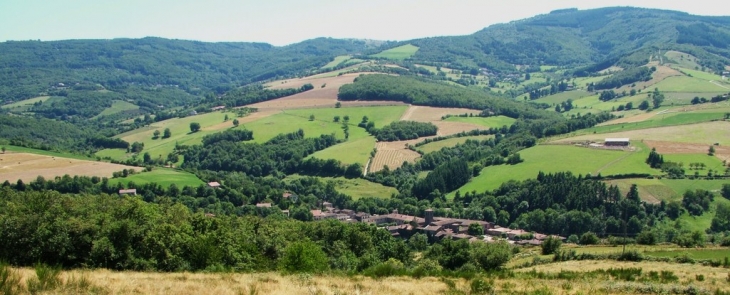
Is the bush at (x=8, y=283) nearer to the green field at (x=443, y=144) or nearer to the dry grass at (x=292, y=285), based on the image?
the dry grass at (x=292, y=285)

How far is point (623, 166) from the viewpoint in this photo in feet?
331

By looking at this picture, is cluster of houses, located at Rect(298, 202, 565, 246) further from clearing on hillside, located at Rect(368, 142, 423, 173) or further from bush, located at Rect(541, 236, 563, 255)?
clearing on hillside, located at Rect(368, 142, 423, 173)

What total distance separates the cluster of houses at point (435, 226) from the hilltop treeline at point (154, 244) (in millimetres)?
30504

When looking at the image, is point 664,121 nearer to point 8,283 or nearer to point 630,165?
point 630,165

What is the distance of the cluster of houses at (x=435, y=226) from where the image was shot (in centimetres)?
8125

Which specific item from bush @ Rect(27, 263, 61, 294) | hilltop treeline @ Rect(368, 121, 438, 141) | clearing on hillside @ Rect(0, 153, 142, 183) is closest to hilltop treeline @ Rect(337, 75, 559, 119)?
hilltop treeline @ Rect(368, 121, 438, 141)

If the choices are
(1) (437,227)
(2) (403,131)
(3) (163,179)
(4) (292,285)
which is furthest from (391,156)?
(4) (292,285)

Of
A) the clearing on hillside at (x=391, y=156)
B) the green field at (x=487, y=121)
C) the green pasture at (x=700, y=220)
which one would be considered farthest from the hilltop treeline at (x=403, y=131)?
the green pasture at (x=700, y=220)

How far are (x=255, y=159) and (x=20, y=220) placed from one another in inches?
3959

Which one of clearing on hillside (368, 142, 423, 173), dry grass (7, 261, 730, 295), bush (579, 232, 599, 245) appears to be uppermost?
dry grass (7, 261, 730, 295)

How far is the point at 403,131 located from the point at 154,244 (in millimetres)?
115684

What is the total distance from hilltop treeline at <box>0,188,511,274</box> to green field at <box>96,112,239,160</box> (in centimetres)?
9813

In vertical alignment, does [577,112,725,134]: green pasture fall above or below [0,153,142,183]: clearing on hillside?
below

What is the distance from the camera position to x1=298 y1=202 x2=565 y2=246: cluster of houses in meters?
81.2
